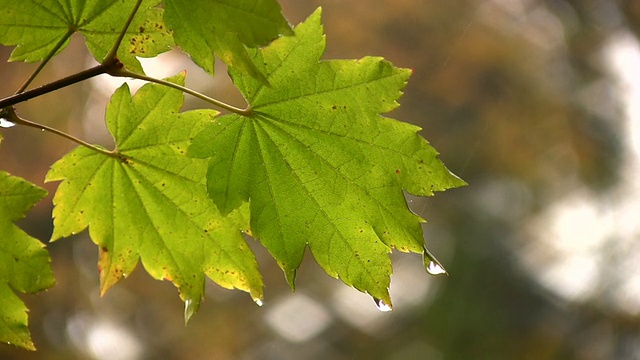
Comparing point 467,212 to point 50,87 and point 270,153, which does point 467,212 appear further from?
point 50,87

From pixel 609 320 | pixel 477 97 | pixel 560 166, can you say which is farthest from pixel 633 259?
pixel 477 97

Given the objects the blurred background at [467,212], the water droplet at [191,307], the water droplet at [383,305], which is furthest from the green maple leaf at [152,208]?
the blurred background at [467,212]

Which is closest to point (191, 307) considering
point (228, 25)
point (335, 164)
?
point (335, 164)

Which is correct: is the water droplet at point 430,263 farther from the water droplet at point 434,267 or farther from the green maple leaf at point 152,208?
the green maple leaf at point 152,208

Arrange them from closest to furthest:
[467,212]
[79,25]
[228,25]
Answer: [228,25]
[79,25]
[467,212]

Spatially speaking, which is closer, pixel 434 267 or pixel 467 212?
pixel 434 267
